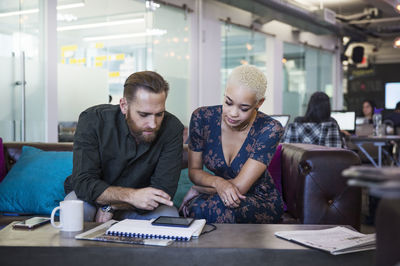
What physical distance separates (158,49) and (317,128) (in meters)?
3.38

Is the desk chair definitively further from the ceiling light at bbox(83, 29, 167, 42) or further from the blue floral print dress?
the ceiling light at bbox(83, 29, 167, 42)

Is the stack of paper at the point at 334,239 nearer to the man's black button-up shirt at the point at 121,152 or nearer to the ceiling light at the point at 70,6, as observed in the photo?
the man's black button-up shirt at the point at 121,152

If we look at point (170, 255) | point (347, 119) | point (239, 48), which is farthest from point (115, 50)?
point (170, 255)

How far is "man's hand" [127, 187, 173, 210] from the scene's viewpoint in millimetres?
2035

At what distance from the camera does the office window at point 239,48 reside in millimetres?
8414

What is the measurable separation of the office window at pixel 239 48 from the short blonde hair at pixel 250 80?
604 cm

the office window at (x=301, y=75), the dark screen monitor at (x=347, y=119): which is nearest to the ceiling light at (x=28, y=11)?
the dark screen monitor at (x=347, y=119)

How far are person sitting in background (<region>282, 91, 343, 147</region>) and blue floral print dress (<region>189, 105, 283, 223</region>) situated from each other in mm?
2267

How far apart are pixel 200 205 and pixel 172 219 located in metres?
0.51

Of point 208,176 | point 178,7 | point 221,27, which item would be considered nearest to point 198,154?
point 208,176

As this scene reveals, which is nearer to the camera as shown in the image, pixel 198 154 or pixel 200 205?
pixel 200 205

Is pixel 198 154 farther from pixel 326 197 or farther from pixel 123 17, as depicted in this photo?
pixel 123 17

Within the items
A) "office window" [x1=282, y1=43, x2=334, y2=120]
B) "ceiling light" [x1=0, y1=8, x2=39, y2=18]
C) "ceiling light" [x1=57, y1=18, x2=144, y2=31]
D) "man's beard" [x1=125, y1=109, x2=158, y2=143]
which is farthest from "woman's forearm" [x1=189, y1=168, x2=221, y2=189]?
"office window" [x1=282, y1=43, x2=334, y2=120]

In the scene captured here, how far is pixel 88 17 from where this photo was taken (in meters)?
6.07
